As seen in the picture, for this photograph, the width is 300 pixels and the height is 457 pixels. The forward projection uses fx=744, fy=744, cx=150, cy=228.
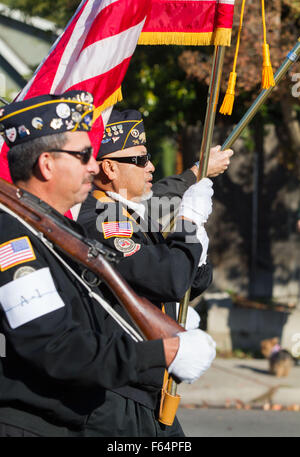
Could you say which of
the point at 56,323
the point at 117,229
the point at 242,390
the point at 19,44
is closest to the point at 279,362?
the point at 242,390

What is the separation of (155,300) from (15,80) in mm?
8483

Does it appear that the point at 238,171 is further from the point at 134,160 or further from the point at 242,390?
the point at 134,160

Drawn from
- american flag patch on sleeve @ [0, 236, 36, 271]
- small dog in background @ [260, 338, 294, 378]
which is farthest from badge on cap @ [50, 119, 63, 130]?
small dog in background @ [260, 338, 294, 378]

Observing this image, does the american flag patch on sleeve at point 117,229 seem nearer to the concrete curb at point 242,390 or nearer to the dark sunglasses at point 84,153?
the dark sunglasses at point 84,153

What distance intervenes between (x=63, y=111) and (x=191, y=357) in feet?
2.88

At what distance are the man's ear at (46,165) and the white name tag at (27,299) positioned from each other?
0.34 meters

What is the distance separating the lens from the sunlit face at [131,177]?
10.9 ft

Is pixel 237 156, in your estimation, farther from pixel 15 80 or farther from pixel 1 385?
pixel 1 385

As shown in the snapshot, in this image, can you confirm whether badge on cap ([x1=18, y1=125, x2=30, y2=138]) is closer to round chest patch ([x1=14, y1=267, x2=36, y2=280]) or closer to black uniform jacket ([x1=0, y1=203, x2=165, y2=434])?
black uniform jacket ([x1=0, y1=203, x2=165, y2=434])

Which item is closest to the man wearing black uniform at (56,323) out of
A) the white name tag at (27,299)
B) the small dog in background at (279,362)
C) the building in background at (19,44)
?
the white name tag at (27,299)

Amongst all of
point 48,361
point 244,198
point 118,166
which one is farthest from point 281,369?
point 48,361

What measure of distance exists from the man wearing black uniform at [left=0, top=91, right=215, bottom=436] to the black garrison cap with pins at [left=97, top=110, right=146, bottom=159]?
34.0 inches

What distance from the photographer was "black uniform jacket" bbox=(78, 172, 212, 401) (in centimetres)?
252

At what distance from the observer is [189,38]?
3621 mm
